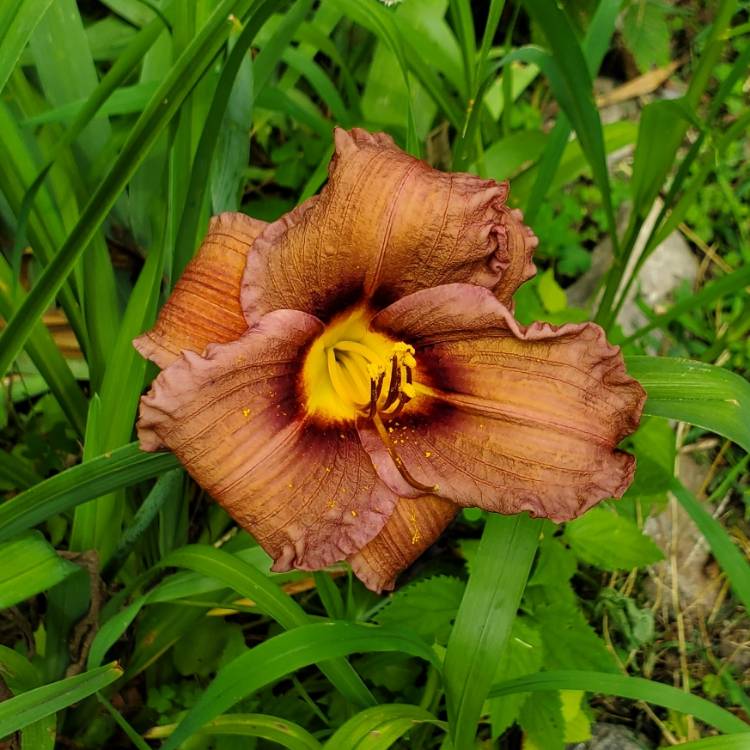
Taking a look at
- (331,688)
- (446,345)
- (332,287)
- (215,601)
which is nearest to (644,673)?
(331,688)

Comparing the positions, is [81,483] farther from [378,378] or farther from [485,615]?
[485,615]

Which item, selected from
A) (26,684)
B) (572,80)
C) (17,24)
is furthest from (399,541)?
(17,24)

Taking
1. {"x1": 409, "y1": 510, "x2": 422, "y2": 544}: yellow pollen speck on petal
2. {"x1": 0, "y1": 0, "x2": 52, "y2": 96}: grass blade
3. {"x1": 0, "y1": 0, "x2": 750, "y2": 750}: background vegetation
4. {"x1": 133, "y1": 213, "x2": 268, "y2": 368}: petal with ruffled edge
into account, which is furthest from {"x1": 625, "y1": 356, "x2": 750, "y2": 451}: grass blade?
{"x1": 0, "y1": 0, "x2": 52, "y2": 96}: grass blade

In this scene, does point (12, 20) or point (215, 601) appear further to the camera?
point (215, 601)

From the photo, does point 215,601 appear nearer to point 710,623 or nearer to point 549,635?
point 549,635

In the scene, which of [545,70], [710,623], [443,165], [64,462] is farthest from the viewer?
[443,165]

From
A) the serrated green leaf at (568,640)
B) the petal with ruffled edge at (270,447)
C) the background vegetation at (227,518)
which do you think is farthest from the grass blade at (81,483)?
the serrated green leaf at (568,640)
